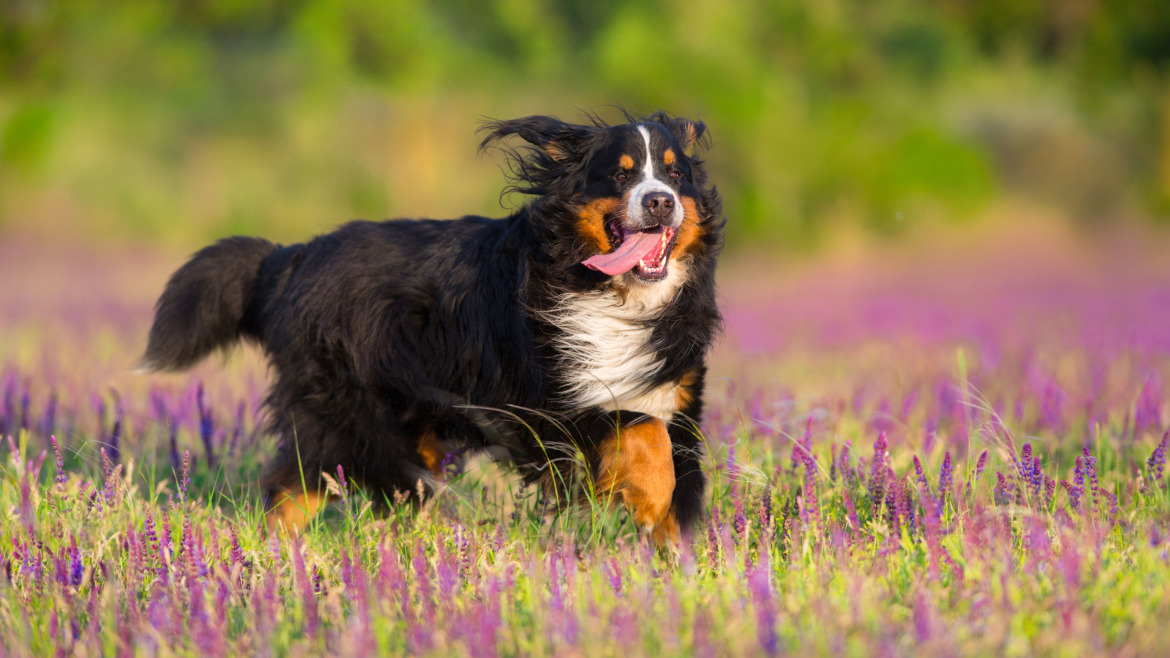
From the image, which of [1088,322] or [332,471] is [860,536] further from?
[1088,322]

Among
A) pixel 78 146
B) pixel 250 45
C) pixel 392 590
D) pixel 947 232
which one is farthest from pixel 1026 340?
pixel 250 45

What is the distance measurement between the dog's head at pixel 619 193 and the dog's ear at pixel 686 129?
4.0 inches

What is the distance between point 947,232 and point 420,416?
15.4 meters

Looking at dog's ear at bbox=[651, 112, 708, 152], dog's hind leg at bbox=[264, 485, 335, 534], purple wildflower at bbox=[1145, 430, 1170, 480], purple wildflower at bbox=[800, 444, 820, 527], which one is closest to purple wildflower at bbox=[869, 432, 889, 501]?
purple wildflower at bbox=[800, 444, 820, 527]

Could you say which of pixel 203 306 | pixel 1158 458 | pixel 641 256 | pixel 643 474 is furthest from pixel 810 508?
pixel 203 306

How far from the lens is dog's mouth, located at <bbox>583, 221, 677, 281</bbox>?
11.6ft

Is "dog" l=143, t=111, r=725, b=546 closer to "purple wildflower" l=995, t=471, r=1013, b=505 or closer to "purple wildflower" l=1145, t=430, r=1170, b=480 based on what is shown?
"purple wildflower" l=995, t=471, r=1013, b=505

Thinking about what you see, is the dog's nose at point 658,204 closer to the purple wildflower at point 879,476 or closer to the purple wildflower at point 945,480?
the purple wildflower at point 879,476

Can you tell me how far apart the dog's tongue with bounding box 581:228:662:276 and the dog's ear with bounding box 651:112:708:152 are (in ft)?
2.08

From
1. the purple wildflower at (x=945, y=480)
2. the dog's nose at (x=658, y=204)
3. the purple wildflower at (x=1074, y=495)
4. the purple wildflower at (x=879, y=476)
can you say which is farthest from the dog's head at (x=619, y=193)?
the purple wildflower at (x=1074, y=495)

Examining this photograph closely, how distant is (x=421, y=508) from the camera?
3555mm

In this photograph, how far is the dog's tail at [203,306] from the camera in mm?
4109

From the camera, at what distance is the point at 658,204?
348 cm

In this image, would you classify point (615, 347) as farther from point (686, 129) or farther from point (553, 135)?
point (686, 129)
